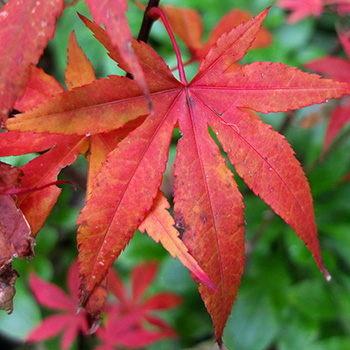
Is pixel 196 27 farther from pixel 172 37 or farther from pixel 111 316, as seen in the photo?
pixel 111 316

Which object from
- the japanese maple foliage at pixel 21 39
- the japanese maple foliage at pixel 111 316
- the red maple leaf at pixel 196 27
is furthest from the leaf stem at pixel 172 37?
the japanese maple foliage at pixel 111 316

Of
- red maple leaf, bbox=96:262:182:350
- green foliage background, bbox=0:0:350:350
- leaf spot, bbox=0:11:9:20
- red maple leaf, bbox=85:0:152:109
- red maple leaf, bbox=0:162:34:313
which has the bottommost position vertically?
green foliage background, bbox=0:0:350:350

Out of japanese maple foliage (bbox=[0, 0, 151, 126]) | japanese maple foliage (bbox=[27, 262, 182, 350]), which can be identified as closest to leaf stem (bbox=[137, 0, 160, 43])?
japanese maple foliage (bbox=[0, 0, 151, 126])

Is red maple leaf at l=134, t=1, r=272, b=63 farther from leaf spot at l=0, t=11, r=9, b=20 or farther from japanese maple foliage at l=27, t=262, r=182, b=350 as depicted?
japanese maple foliage at l=27, t=262, r=182, b=350

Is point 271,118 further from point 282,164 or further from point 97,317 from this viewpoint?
point 97,317

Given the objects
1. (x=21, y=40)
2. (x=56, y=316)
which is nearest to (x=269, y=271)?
(x=56, y=316)

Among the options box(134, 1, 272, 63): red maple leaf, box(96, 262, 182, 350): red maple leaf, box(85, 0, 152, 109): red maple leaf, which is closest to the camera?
box(85, 0, 152, 109): red maple leaf

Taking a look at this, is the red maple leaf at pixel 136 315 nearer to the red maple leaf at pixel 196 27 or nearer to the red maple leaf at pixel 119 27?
the red maple leaf at pixel 196 27
